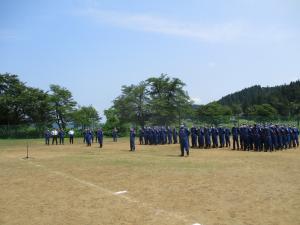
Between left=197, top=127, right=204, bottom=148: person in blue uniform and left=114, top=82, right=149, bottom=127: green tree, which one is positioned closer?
left=197, top=127, right=204, bottom=148: person in blue uniform

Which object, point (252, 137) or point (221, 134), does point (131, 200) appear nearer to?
point (252, 137)

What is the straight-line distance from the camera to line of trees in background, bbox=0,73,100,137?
55.7m

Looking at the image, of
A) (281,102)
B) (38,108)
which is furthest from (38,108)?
(281,102)

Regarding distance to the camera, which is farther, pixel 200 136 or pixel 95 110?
pixel 95 110

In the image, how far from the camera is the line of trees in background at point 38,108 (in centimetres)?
5566

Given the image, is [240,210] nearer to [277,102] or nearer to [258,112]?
[258,112]

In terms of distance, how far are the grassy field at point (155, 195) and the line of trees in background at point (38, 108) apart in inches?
1567

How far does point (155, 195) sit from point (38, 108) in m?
48.6

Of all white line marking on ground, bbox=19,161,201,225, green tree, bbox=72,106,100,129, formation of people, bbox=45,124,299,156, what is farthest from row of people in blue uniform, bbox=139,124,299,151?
green tree, bbox=72,106,100,129

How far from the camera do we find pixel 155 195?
10859mm

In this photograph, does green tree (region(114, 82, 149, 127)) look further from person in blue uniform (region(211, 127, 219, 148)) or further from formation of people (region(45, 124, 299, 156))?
person in blue uniform (region(211, 127, 219, 148))

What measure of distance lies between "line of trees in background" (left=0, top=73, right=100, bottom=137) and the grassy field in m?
39.8

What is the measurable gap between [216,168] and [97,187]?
18.8 ft

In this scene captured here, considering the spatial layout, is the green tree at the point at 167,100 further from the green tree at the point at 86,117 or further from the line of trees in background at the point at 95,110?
the green tree at the point at 86,117
